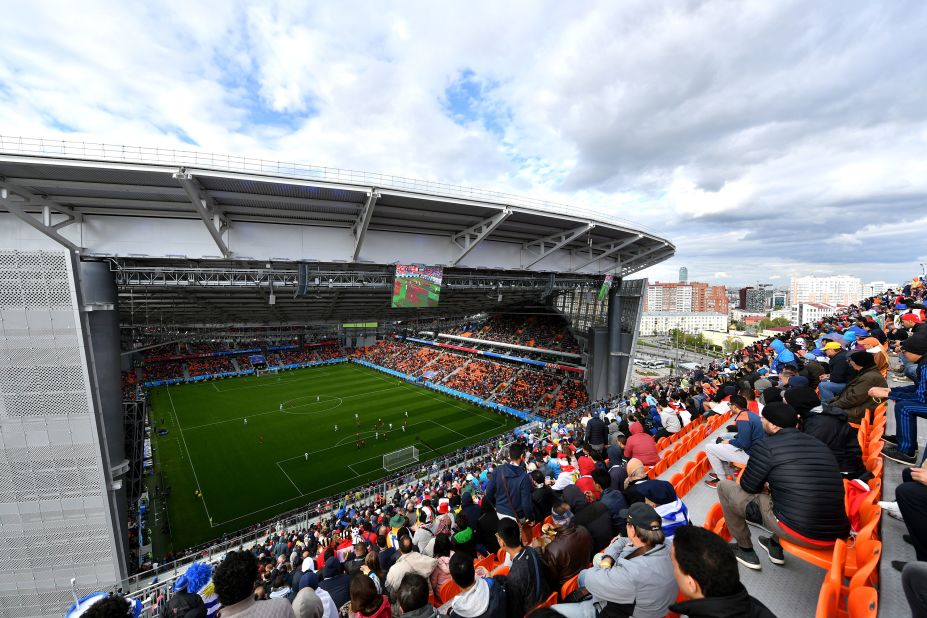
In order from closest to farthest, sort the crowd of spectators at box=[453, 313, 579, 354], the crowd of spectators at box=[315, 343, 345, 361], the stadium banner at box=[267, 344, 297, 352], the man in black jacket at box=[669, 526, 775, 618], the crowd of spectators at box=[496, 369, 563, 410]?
the man in black jacket at box=[669, 526, 775, 618] → the crowd of spectators at box=[496, 369, 563, 410] → the crowd of spectators at box=[453, 313, 579, 354] → the stadium banner at box=[267, 344, 297, 352] → the crowd of spectators at box=[315, 343, 345, 361]

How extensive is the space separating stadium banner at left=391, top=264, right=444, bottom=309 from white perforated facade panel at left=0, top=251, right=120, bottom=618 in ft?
26.5

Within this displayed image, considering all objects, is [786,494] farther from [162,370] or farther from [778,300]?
[778,300]

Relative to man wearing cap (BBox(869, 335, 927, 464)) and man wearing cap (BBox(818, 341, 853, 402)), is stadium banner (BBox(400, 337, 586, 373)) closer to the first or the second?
man wearing cap (BBox(818, 341, 853, 402))

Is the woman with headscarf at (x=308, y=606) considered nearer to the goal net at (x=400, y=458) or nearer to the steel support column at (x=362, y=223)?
the steel support column at (x=362, y=223)

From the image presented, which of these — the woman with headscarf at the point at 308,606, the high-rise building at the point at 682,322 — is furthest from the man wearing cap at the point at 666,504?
the high-rise building at the point at 682,322

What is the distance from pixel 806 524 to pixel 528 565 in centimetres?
198

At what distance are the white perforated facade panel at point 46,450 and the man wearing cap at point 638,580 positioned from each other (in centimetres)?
1097

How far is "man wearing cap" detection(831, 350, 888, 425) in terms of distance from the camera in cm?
397

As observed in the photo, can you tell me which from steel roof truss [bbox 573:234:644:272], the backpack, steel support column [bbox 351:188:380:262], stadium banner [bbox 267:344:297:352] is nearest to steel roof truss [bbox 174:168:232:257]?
steel support column [bbox 351:188:380:262]

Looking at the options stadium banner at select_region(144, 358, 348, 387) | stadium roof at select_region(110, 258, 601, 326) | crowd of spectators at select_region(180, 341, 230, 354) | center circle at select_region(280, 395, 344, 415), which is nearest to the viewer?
stadium roof at select_region(110, 258, 601, 326)

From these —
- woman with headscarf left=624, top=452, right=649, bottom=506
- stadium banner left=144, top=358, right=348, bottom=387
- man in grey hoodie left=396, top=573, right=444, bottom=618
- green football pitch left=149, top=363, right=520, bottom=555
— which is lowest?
green football pitch left=149, top=363, right=520, bottom=555

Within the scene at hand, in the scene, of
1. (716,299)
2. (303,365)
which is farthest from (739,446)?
(716,299)

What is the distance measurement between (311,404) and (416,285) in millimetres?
24142

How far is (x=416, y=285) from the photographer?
13453 mm
